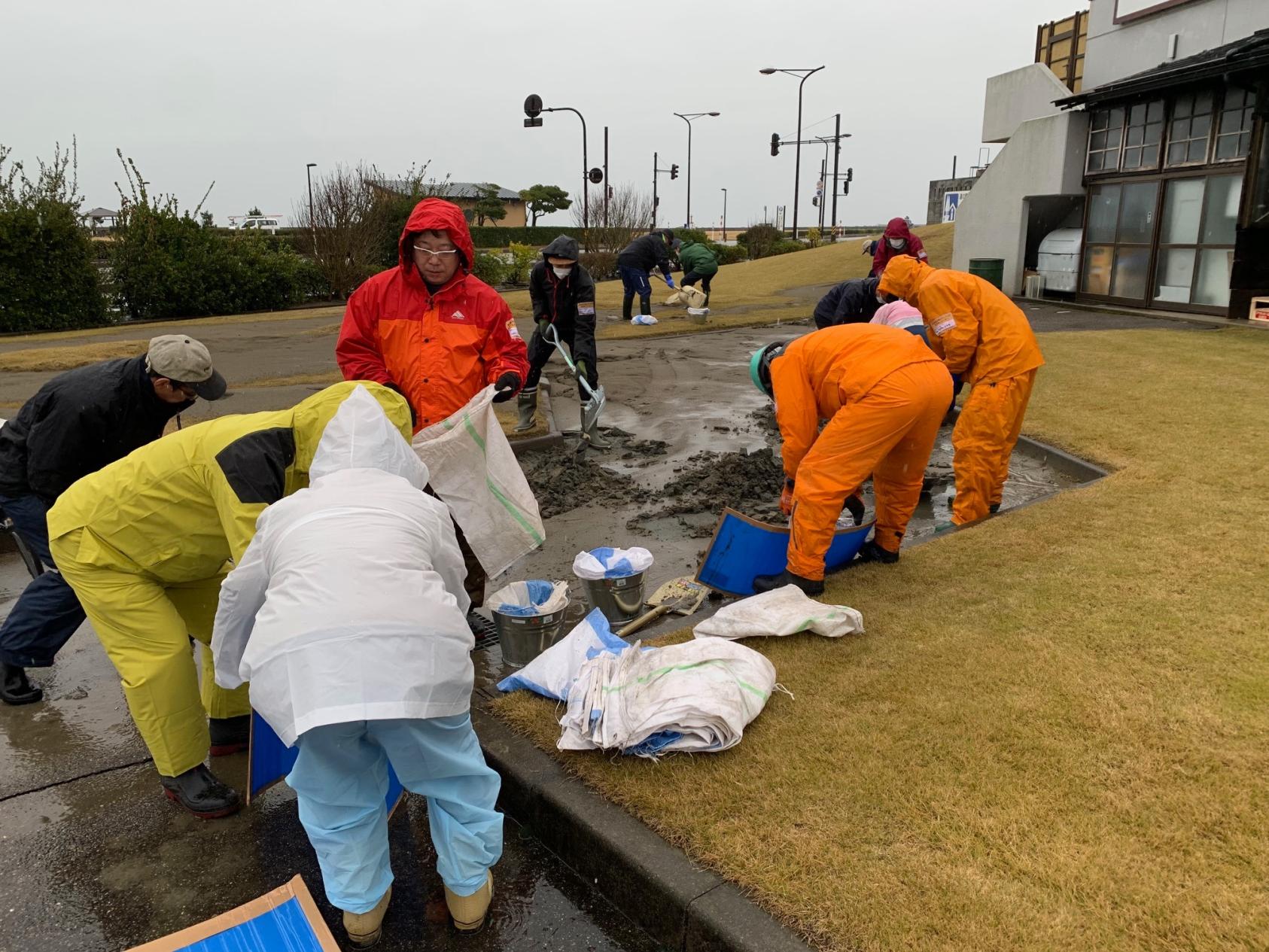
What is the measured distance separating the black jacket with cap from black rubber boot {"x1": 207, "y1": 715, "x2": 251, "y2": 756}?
122 centimetres

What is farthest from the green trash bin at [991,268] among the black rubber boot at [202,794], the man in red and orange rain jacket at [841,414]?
the black rubber boot at [202,794]

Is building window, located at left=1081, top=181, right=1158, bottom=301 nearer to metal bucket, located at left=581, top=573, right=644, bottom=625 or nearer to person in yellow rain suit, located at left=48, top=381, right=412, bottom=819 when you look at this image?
metal bucket, located at left=581, top=573, right=644, bottom=625

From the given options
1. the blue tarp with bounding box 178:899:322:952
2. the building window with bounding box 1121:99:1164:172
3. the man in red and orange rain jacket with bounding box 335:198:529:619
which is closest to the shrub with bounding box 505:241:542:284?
the building window with bounding box 1121:99:1164:172

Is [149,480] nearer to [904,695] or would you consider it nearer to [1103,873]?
[904,695]

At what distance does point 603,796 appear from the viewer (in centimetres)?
272

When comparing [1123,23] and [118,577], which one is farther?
[1123,23]

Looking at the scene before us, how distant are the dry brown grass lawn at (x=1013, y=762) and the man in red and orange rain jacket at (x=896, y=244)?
483 centimetres

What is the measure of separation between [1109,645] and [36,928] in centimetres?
372

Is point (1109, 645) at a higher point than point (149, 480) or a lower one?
lower

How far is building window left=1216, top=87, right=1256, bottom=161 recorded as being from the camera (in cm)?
1311

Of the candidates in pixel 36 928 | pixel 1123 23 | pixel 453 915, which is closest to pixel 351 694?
pixel 453 915

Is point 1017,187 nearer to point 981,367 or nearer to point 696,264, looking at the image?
point 696,264

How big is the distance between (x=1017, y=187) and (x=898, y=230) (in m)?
10.7

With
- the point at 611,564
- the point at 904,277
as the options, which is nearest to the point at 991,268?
the point at 904,277
